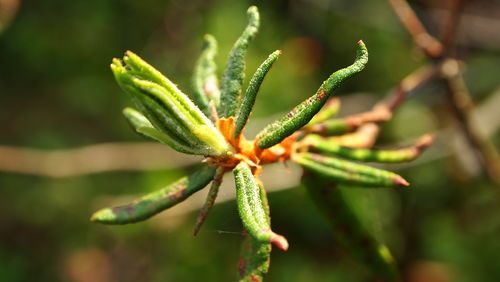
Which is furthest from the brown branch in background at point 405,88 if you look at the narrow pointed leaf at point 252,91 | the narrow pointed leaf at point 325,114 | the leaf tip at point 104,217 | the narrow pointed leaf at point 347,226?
the leaf tip at point 104,217

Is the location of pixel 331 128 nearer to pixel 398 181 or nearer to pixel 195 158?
pixel 398 181

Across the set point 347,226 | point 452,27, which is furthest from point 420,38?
point 347,226

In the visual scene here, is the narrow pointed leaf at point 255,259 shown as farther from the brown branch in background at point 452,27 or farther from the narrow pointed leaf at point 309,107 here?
the brown branch in background at point 452,27

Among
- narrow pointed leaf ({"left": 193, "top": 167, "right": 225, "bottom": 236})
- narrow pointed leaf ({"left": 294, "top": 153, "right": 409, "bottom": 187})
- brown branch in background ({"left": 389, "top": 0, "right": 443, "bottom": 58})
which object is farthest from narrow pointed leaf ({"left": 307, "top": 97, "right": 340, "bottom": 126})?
brown branch in background ({"left": 389, "top": 0, "right": 443, "bottom": 58})

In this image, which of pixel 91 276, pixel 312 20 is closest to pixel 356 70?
pixel 312 20

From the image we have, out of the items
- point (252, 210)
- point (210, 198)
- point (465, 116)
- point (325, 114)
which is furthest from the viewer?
point (465, 116)

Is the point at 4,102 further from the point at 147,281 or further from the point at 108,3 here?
the point at 147,281
